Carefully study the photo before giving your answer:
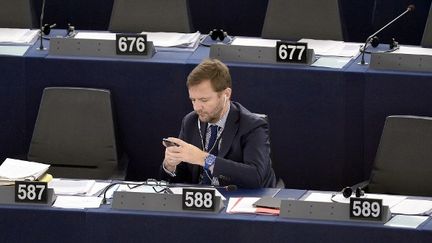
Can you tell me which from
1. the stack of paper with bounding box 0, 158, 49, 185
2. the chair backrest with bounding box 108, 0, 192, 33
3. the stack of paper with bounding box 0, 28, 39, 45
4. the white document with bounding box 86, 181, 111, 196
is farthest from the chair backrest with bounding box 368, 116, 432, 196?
the stack of paper with bounding box 0, 28, 39, 45

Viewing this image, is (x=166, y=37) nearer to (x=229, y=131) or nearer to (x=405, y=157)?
(x=229, y=131)

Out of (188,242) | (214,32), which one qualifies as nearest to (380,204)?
(188,242)

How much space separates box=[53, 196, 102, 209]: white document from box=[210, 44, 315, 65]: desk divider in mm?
1537

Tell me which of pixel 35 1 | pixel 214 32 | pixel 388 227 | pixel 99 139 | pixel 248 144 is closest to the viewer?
pixel 388 227

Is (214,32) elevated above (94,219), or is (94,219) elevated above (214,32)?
(214,32)

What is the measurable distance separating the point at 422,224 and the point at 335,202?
379mm

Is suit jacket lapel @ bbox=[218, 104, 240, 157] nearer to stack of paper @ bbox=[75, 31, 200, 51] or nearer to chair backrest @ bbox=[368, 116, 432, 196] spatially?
chair backrest @ bbox=[368, 116, 432, 196]

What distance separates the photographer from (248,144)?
6.17 meters

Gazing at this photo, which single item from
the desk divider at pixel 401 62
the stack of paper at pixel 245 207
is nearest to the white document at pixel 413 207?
the stack of paper at pixel 245 207

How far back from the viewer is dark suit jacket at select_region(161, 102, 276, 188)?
6.08 metres

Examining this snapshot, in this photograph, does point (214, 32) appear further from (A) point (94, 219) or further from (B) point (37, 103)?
(A) point (94, 219)

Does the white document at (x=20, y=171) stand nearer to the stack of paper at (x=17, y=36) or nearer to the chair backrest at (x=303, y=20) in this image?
the stack of paper at (x=17, y=36)

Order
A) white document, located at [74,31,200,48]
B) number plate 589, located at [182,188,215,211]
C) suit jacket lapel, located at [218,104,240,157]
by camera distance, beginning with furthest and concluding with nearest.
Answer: white document, located at [74,31,200,48] → suit jacket lapel, located at [218,104,240,157] → number plate 589, located at [182,188,215,211]

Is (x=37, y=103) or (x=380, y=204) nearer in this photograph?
(x=380, y=204)
